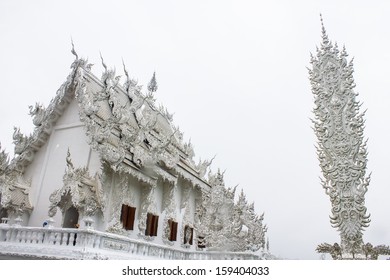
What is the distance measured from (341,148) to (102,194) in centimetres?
742

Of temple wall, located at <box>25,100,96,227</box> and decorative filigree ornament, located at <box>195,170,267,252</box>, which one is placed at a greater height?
temple wall, located at <box>25,100,96,227</box>

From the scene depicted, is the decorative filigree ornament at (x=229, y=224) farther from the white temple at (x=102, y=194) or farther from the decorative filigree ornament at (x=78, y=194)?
the decorative filigree ornament at (x=78, y=194)

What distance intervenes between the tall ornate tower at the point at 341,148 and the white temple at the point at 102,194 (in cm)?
203

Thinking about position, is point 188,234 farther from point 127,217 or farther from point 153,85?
point 153,85

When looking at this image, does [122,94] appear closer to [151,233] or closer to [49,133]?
[49,133]

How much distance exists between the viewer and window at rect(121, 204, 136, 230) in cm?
1287

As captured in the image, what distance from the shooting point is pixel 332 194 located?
8547mm

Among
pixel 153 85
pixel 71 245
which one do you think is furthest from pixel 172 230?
pixel 153 85

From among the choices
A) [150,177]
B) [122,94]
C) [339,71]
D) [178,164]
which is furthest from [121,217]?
[339,71]

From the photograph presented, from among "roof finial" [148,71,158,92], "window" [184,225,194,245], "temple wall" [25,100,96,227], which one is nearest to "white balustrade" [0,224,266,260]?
"temple wall" [25,100,96,227]

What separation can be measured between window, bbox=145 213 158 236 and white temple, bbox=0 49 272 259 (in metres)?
0.04

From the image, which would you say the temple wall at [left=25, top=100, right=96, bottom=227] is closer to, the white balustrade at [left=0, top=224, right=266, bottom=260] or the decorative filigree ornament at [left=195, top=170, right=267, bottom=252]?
the white balustrade at [left=0, top=224, right=266, bottom=260]

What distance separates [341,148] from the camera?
8.77 metres

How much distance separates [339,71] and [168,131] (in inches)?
466
